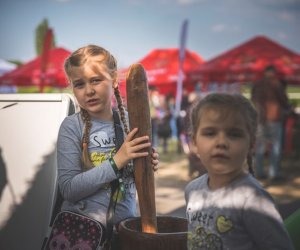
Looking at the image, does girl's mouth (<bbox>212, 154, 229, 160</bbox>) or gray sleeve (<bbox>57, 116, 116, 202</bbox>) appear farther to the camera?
gray sleeve (<bbox>57, 116, 116, 202</bbox>)

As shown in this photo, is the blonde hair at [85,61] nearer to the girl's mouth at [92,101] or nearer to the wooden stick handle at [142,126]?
the girl's mouth at [92,101]

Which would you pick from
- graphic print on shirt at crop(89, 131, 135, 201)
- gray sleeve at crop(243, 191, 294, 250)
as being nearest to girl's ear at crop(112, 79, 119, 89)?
graphic print on shirt at crop(89, 131, 135, 201)

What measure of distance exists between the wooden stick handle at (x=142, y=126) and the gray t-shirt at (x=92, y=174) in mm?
113

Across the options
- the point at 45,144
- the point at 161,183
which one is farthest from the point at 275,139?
the point at 45,144

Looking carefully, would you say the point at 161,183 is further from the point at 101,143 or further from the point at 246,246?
the point at 246,246

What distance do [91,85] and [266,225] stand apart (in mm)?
955

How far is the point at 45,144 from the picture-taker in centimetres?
223

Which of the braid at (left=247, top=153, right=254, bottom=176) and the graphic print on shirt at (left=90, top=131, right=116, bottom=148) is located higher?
the graphic print on shirt at (left=90, top=131, right=116, bottom=148)

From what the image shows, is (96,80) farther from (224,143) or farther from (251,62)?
(251,62)

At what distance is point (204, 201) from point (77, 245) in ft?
1.85

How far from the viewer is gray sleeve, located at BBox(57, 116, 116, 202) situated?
1.75m

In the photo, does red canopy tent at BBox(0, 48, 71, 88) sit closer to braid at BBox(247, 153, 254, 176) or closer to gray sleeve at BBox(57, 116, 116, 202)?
gray sleeve at BBox(57, 116, 116, 202)

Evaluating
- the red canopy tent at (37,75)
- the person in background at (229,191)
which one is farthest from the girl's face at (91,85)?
the red canopy tent at (37,75)

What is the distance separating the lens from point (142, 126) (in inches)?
67.4
